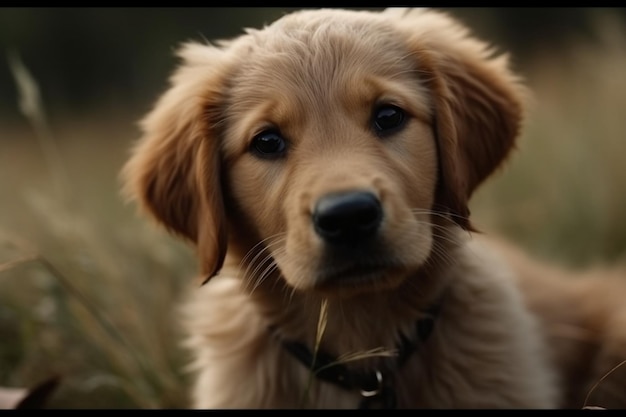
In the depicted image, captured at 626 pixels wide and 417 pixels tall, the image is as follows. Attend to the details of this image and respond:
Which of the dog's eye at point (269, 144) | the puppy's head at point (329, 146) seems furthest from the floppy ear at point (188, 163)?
the dog's eye at point (269, 144)

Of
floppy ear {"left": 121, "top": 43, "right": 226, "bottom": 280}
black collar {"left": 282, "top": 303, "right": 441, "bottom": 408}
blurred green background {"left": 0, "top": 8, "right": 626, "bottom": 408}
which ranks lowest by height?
blurred green background {"left": 0, "top": 8, "right": 626, "bottom": 408}

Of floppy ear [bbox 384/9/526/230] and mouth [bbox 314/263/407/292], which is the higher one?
floppy ear [bbox 384/9/526/230]

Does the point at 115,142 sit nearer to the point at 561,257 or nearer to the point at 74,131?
the point at 74,131

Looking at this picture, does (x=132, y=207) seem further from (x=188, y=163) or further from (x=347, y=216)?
(x=347, y=216)

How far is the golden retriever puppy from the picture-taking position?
3.32 metres

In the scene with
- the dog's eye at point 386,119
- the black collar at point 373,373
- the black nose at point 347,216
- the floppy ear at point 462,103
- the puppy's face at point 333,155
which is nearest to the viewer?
the black nose at point 347,216

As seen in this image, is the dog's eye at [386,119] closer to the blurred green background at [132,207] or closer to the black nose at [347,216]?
the black nose at [347,216]

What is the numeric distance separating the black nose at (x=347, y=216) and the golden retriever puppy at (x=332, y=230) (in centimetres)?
1

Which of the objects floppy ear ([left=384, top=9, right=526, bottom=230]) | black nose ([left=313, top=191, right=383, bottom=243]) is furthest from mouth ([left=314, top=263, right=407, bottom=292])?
floppy ear ([left=384, top=9, right=526, bottom=230])

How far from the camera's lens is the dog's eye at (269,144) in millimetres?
3494

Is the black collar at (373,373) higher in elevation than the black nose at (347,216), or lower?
lower

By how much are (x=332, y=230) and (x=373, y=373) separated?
0.84 metres

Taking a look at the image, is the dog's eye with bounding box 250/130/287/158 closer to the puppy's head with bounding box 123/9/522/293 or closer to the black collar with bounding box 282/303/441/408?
the puppy's head with bounding box 123/9/522/293

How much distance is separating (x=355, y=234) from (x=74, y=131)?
26.0ft
